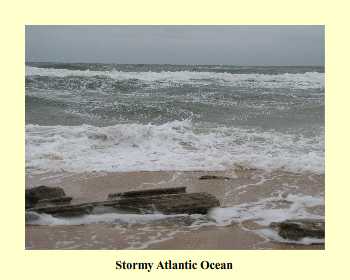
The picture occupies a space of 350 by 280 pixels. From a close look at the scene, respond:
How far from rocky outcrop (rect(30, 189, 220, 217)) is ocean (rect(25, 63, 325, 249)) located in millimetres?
77

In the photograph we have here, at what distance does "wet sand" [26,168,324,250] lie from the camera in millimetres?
3797

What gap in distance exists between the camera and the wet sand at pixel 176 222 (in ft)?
12.5

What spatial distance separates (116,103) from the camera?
43.4ft

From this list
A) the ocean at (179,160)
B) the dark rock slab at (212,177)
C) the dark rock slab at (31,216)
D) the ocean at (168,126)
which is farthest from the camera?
the ocean at (168,126)

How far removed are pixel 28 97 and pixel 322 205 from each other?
11.6 metres

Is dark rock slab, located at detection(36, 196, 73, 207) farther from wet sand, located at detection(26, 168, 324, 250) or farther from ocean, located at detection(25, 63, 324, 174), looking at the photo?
ocean, located at detection(25, 63, 324, 174)

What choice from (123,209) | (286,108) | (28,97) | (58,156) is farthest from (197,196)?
(28,97)

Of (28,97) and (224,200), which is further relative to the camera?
(28,97)

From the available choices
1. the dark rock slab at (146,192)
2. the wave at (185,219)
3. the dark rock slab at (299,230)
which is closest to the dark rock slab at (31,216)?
the wave at (185,219)

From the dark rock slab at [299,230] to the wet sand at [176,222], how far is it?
0.32 feet

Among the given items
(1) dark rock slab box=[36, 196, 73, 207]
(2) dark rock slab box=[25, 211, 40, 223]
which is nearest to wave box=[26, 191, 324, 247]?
(2) dark rock slab box=[25, 211, 40, 223]

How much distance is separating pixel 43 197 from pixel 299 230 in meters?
2.80

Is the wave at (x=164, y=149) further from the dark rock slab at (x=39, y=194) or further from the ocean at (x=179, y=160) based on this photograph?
the dark rock slab at (x=39, y=194)

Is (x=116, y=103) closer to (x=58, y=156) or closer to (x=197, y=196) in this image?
(x=58, y=156)
